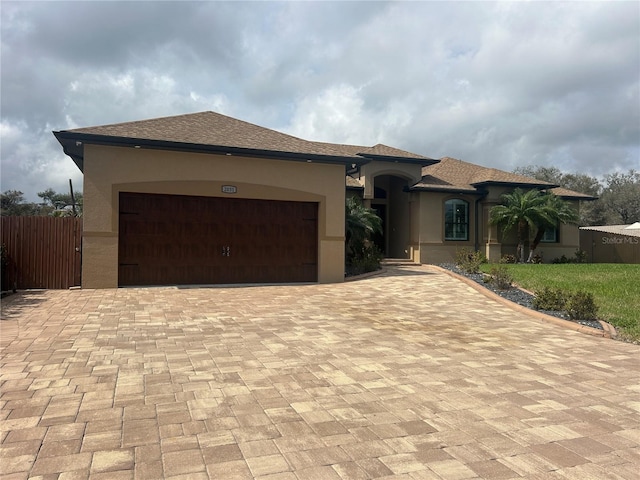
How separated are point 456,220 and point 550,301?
40.8 ft

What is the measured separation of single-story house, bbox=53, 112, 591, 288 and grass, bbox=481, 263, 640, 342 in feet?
21.0

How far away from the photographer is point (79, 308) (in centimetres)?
994

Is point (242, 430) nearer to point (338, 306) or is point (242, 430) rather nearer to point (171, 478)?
point (171, 478)

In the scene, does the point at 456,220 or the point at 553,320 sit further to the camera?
the point at 456,220

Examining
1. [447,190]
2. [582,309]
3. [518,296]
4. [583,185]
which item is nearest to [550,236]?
[447,190]

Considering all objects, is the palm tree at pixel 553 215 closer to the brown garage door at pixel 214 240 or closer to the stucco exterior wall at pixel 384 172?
the stucco exterior wall at pixel 384 172

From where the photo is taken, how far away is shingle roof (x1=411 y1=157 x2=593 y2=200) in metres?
22.2

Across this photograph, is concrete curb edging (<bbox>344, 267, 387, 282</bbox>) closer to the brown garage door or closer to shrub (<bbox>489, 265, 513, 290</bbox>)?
the brown garage door

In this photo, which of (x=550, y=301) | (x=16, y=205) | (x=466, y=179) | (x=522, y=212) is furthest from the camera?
(x=16, y=205)

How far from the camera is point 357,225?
17719 millimetres

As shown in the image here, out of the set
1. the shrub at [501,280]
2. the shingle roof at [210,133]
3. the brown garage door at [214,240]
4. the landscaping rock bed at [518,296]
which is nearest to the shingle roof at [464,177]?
the landscaping rock bed at [518,296]

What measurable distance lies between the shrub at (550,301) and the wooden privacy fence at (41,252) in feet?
39.9

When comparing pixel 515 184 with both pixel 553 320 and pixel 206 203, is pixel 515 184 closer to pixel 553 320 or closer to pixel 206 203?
pixel 553 320

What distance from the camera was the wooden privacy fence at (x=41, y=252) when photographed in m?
12.5
